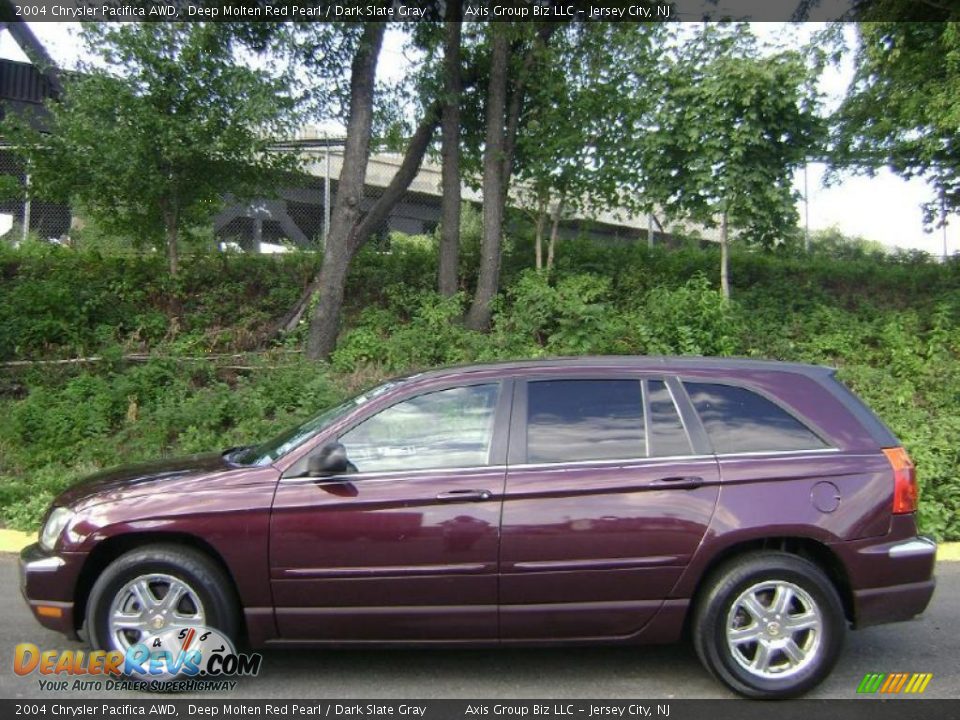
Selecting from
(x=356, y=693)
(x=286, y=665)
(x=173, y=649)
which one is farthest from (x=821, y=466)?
(x=173, y=649)

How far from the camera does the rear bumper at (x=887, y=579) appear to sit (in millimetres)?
4352

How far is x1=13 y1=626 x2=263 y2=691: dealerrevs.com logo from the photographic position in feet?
14.2

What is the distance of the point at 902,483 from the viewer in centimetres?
445

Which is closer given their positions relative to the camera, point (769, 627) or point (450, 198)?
point (769, 627)

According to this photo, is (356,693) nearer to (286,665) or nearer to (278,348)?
(286,665)

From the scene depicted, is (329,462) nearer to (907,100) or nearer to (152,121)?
(152,121)

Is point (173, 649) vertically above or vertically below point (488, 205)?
below

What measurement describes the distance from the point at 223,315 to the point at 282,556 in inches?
373

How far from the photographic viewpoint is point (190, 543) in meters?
4.43

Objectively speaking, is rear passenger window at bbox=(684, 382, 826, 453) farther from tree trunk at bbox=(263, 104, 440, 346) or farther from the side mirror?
tree trunk at bbox=(263, 104, 440, 346)

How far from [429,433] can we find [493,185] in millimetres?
8926
